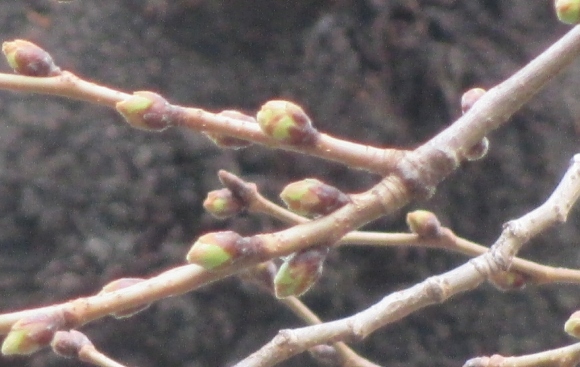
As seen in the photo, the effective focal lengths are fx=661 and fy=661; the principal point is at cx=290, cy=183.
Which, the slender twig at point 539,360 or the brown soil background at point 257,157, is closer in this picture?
the slender twig at point 539,360

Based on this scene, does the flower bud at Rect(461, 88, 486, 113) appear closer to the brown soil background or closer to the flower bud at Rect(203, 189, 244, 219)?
the flower bud at Rect(203, 189, 244, 219)

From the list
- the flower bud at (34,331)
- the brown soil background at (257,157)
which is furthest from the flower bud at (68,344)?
the brown soil background at (257,157)

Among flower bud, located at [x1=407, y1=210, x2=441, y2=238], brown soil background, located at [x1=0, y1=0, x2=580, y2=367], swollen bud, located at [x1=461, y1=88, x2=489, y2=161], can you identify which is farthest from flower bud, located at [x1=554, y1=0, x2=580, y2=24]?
brown soil background, located at [x1=0, y1=0, x2=580, y2=367]

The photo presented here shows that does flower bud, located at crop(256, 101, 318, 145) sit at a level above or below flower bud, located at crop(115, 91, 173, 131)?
below

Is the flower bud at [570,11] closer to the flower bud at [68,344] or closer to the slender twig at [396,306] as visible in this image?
the slender twig at [396,306]

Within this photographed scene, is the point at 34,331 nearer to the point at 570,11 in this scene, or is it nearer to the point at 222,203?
the point at 222,203
